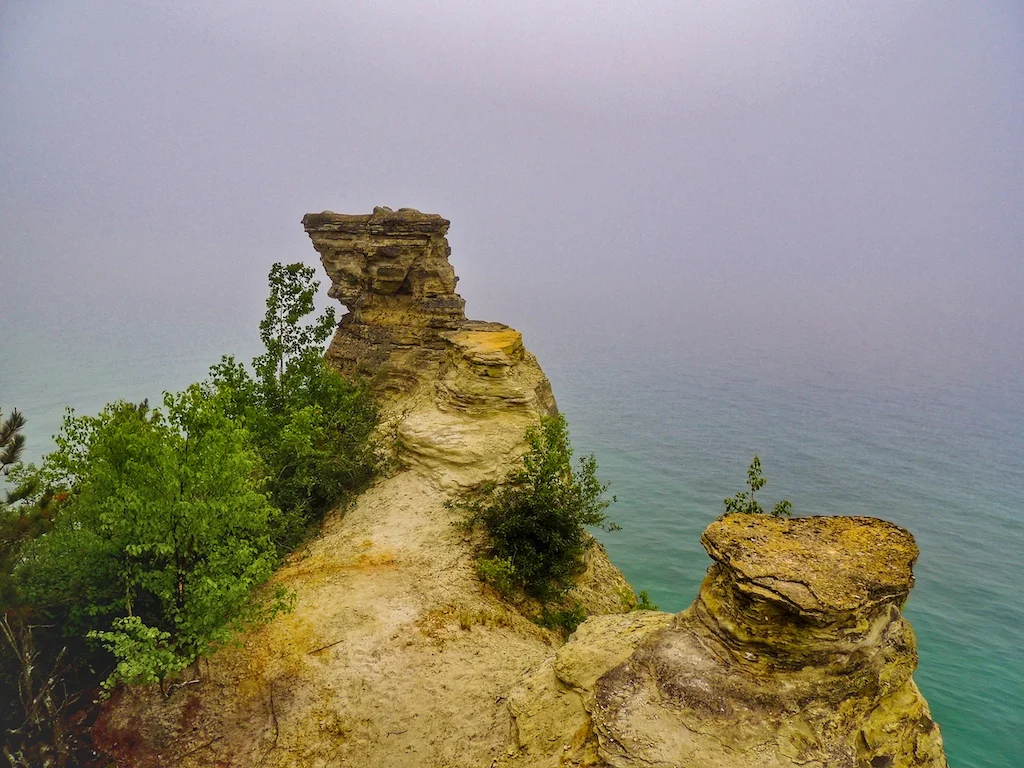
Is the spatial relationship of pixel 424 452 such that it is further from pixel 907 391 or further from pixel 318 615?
pixel 907 391

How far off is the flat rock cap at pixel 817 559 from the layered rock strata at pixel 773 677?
20 mm

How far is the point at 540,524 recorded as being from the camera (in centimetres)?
1625

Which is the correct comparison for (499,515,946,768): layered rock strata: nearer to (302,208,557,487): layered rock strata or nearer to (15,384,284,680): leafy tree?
(15,384,284,680): leafy tree

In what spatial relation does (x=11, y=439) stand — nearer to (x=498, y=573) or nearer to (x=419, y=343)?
(x=498, y=573)

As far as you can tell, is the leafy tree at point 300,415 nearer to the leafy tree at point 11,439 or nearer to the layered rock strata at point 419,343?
the layered rock strata at point 419,343

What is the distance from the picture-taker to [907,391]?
66250 mm

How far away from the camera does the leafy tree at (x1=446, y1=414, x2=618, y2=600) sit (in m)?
15.7

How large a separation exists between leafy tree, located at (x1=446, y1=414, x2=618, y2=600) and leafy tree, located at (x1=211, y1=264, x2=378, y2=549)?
5.13 metres

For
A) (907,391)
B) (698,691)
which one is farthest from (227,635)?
(907,391)

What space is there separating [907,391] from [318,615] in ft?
243

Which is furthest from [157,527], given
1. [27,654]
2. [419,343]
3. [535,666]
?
[419,343]

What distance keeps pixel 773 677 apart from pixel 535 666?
4763 millimetres

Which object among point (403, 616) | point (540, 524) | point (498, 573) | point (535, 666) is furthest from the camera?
point (540, 524)

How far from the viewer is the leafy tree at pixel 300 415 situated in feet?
58.8
